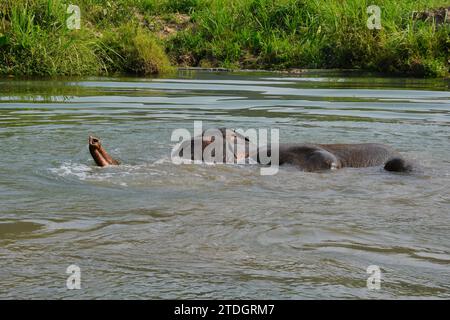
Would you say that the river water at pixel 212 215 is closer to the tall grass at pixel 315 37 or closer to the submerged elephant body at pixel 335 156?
the submerged elephant body at pixel 335 156

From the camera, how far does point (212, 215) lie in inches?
164

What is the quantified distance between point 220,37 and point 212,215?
1397 cm

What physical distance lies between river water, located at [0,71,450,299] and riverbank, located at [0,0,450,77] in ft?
18.9

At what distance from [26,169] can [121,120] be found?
288cm

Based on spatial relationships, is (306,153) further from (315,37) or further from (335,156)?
(315,37)

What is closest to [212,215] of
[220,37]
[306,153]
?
[306,153]

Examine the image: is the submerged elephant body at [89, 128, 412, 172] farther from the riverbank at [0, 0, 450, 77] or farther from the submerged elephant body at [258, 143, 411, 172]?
the riverbank at [0, 0, 450, 77]

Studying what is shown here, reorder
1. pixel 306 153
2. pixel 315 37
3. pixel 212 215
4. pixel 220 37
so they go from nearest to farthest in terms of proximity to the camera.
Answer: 1. pixel 212 215
2. pixel 306 153
3. pixel 315 37
4. pixel 220 37

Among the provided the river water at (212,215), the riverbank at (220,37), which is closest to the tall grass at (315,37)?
the riverbank at (220,37)

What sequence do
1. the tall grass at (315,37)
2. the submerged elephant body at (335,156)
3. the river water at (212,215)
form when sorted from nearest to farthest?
the river water at (212,215) → the submerged elephant body at (335,156) → the tall grass at (315,37)

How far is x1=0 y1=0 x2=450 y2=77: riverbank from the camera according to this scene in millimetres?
14062

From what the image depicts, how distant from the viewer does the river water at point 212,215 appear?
123 inches

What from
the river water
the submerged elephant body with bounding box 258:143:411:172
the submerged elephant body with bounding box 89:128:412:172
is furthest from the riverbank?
the submerged elephant body with bounding box 258:143:411:172

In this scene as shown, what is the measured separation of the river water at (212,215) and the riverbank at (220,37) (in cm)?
577
